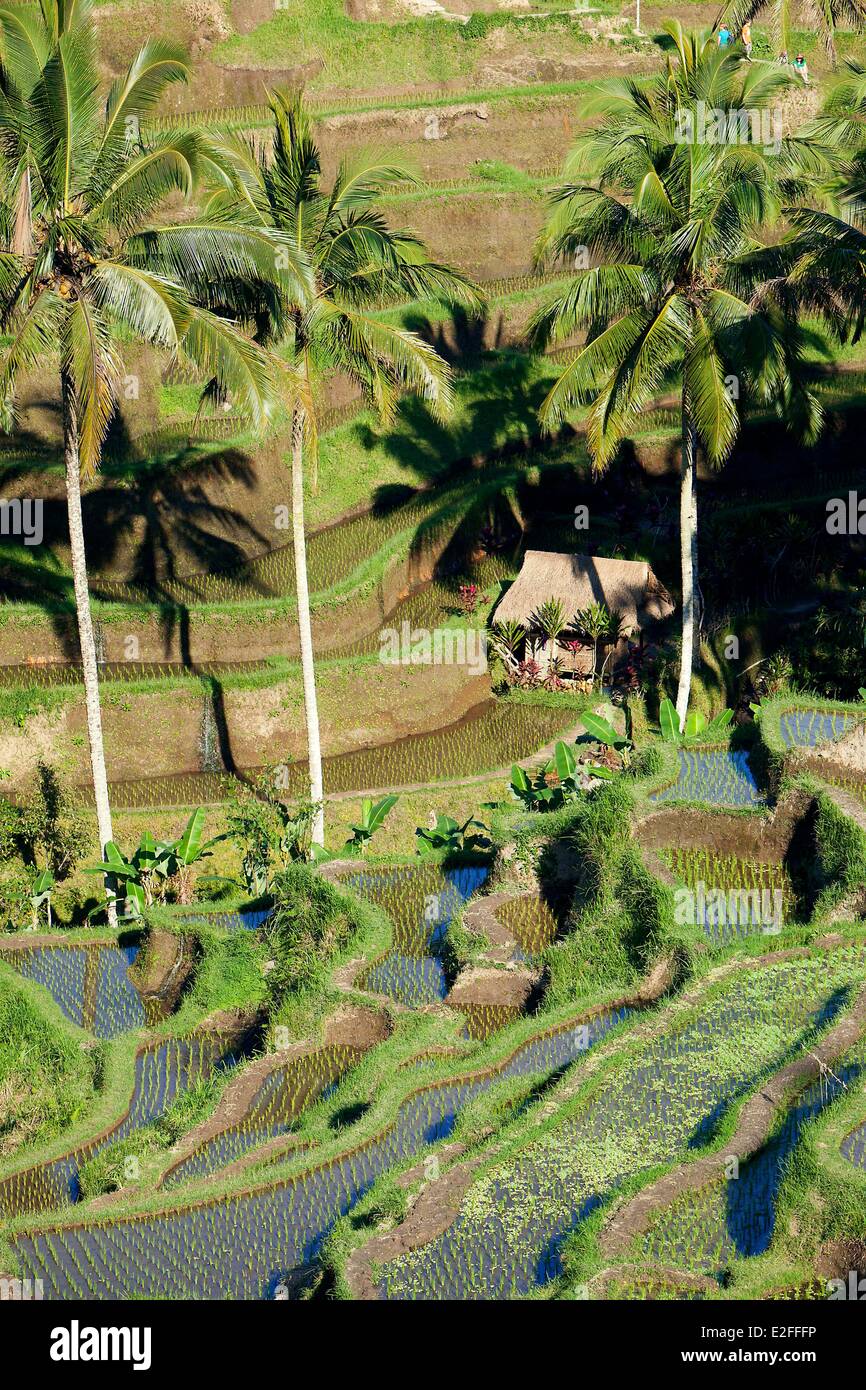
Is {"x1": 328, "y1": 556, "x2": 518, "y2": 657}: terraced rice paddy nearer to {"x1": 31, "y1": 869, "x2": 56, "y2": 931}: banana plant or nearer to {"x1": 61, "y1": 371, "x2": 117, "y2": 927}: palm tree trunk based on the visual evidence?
{"x1": 31, "y1": 869, "x2": 56, "y2": 931}: banana plant

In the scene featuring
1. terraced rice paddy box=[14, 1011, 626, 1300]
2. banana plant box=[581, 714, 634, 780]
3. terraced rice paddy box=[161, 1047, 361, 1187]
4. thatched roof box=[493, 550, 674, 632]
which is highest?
thatched roof box=[493, 550, 674, 632]

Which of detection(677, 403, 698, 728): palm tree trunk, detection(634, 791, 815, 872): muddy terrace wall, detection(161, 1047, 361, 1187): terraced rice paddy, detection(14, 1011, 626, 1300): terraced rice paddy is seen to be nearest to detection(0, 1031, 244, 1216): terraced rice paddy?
detection(161, 1047, 361, 1187): terraced rice paddy

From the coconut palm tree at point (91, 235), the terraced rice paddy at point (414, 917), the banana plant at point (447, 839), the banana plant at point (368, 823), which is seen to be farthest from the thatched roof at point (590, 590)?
the coconut palm tree at point (91, 235)

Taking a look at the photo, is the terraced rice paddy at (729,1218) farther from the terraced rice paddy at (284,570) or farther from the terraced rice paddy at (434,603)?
the terraced rice paddy at (284,570)

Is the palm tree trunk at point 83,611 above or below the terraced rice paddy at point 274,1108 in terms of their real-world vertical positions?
above

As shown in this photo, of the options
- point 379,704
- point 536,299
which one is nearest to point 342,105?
point 536,299

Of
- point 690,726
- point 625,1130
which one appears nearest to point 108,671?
point 690,726
